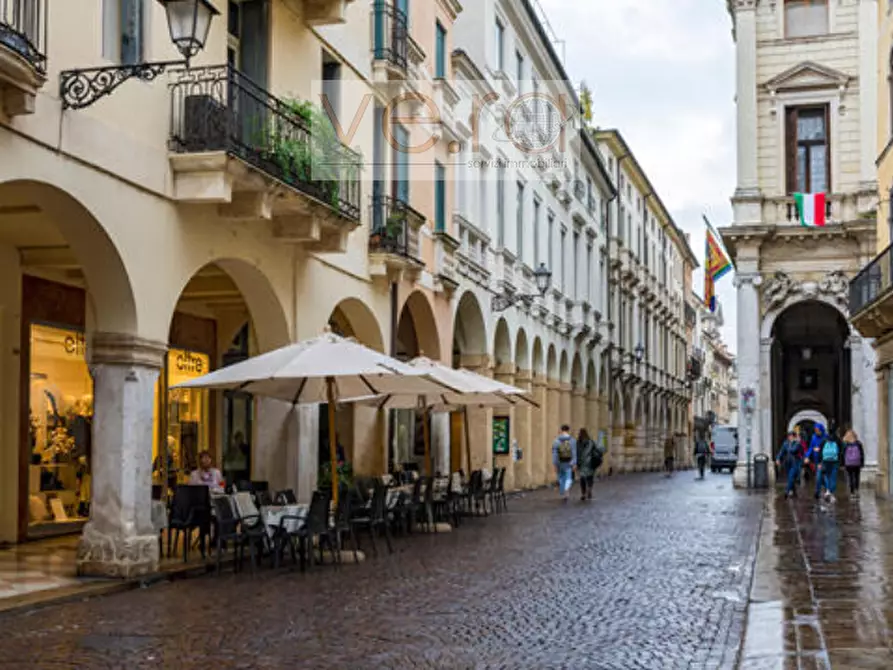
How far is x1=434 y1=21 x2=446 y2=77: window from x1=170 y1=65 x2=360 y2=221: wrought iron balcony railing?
29.2 ft

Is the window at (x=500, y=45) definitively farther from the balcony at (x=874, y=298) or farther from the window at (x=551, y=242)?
the balcony at (x=874, y=298)

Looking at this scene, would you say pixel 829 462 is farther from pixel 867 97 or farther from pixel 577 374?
pixel 577 374

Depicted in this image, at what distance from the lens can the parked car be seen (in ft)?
195

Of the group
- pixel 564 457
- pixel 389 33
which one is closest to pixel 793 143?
pixel 564 457

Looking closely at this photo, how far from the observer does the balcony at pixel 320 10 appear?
18391 millimetres

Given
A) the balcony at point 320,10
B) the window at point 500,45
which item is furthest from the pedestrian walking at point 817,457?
the balcony at point 320,10

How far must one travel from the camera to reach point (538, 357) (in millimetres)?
37938

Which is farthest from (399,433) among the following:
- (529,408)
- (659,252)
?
(659,252)

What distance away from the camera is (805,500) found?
29.5 meters

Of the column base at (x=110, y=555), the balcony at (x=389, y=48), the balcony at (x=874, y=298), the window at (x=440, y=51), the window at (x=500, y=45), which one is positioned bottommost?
the column base at (x=110, y=555)

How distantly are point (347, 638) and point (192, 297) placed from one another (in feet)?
42.9

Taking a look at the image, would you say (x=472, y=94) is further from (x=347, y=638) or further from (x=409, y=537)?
(x=347, y=638)

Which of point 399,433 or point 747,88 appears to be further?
point 747,88

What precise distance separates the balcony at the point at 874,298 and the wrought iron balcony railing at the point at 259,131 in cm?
1344
